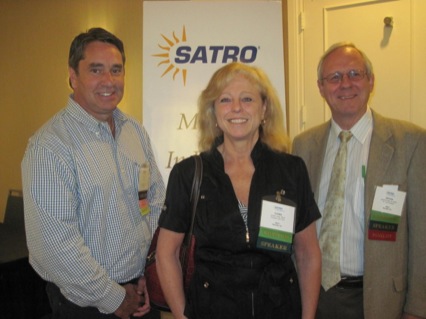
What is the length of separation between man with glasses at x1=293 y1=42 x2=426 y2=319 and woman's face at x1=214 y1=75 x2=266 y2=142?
21.2 inches

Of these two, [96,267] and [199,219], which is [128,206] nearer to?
[96,267]

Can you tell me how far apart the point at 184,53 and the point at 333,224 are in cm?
181

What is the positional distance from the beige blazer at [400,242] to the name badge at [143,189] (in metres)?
1.05

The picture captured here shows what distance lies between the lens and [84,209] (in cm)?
177

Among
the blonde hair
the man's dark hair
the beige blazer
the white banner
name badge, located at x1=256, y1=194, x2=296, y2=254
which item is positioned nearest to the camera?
name badge, located at x1=256, y1=194, x2=296, y2=254

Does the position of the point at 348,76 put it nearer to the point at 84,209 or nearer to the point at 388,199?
the point at 388,199

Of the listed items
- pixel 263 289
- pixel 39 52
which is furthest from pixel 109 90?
pixel 39 52

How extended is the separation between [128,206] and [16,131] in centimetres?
306

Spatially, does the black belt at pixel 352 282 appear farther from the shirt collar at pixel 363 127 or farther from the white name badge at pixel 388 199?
the shirt collar at pixel 363 127

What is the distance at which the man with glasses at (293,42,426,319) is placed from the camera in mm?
1780

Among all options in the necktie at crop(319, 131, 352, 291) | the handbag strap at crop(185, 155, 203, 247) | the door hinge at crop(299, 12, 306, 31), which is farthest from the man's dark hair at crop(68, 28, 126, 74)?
the door hinge at crop(299, 12, 306, 31)

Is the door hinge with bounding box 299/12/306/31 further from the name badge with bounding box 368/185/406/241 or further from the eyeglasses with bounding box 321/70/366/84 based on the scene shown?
the name badge with bounding box 368/185/406/241

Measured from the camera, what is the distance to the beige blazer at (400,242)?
1.77 metres

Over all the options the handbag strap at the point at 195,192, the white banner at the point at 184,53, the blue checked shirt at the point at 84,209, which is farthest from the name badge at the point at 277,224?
the white banner at the point at 184,53
